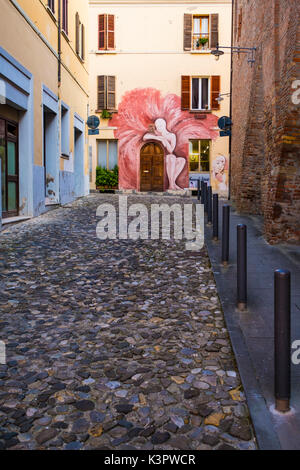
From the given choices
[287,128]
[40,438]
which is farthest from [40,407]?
[287,128]

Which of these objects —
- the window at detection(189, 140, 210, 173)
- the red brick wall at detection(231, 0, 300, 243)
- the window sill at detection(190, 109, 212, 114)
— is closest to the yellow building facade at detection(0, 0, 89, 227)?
the red brick wall at detection(231, 0, 300, 243)

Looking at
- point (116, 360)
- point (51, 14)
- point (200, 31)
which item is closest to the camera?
point (116, 360)

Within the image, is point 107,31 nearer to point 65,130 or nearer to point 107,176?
point 107,176

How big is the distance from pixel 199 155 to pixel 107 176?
498 centimetres

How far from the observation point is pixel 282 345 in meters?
2.53

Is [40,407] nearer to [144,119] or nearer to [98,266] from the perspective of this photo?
[98,266]

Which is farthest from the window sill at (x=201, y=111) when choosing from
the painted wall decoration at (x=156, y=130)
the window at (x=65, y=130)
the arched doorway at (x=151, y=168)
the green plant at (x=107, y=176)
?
the window at (x=65, y=130)

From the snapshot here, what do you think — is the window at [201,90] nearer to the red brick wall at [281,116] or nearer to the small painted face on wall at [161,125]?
the small painted face on wall at [161,125]

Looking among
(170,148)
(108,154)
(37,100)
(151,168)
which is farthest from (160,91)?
(37,100)

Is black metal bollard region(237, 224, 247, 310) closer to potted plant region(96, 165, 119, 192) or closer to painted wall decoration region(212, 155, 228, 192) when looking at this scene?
painted wall decoration region(212, 155, 228, 192)

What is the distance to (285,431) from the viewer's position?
2.30 m

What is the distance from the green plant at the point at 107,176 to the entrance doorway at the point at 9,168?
42.2 ft

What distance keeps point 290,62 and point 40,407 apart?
657cm

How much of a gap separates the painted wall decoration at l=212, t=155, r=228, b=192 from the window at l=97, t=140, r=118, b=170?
17.2ft
